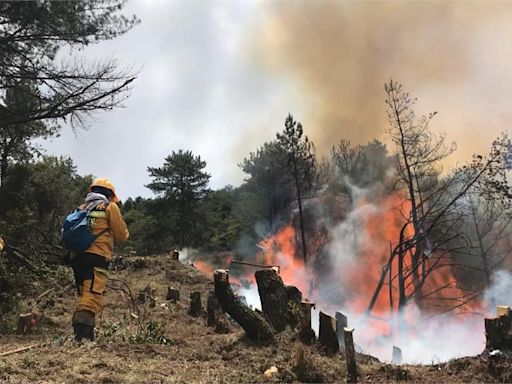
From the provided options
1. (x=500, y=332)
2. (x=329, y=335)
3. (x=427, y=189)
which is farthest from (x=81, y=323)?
(x=427, y=189)

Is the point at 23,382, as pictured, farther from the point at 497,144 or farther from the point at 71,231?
the point at 497,144

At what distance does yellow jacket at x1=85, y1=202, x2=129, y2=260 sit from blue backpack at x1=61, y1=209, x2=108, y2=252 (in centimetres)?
6

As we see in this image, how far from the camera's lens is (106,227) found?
16.6ft

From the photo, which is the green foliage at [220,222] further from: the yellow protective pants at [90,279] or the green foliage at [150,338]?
the yellow protective pants at [90,279]

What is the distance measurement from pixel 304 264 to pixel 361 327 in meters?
8.51

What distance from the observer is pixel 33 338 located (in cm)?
581

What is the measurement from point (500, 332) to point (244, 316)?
257 centimetres

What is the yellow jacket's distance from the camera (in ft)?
16.4

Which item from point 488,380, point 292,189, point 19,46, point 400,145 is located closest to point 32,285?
point 19,46

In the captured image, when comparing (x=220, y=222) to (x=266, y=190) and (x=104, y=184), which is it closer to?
(x=266, y=190)

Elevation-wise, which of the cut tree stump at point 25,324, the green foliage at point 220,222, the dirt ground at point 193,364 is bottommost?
the dirt ground at point 193,364

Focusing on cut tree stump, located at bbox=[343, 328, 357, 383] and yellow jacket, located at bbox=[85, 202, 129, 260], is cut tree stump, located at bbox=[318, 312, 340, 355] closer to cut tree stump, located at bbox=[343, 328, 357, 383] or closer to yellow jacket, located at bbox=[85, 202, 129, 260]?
cut tree stump, located at bbox=[343, 328, 357, 383]

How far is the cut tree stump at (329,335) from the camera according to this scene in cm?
470

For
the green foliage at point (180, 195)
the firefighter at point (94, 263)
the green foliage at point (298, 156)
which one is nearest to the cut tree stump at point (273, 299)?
the firefighter at point (94, 263)
